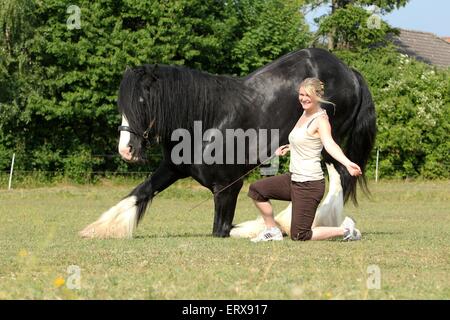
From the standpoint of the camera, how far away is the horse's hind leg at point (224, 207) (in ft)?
34.5

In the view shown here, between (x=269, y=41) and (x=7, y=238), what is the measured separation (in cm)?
2355

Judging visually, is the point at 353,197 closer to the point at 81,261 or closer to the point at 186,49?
the point at 81,261

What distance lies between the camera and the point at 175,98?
10.2 meters

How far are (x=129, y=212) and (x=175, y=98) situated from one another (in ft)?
5.20

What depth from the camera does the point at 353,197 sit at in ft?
37.0

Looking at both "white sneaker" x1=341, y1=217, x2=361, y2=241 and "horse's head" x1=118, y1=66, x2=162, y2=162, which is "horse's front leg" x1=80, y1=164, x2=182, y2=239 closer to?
"horse's head" x1=118, y1=66, x2=162, y2=162

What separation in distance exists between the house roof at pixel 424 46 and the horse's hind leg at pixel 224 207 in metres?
37.2

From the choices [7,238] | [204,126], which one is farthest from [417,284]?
[7,238]

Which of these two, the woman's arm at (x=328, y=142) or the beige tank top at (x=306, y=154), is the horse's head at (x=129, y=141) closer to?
the beige tank top at (x=306, y=154)

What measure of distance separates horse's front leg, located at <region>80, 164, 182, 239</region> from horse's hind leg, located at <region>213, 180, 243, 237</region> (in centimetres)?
67

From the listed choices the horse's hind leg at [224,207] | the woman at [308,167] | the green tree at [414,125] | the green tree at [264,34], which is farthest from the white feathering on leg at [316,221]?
the green tree at [264,34]

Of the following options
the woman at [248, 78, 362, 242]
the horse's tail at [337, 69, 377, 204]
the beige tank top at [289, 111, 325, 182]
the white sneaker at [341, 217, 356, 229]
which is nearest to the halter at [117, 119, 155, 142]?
the woman at [248, 78, 362, 242]

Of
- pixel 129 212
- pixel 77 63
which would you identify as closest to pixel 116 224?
pixel 129 212

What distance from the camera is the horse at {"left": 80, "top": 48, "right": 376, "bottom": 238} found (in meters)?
9.98
